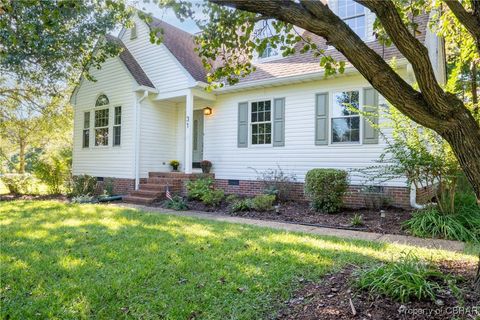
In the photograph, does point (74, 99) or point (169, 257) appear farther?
point (74, 99)

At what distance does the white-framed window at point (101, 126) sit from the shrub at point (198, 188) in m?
4.59

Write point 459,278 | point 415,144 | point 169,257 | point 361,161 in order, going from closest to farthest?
point 459,278 → point 169,257 → point 415,144 → point 361,161

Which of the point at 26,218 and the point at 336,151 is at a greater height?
the point at 336,151

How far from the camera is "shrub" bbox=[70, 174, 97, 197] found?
11516 millimetres

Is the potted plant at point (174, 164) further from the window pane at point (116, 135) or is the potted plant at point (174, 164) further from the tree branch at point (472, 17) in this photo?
the tree branch at point (472, 17)

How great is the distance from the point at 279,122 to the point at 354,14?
361cm

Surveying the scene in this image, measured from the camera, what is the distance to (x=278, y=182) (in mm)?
9531

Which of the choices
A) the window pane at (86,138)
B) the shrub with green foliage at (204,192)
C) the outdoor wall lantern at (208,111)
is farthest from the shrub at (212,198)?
the window pane at (86,138)

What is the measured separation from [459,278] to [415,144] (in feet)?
12.6

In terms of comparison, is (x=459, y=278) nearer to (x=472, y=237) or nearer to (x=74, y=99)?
(x=472, y=237)

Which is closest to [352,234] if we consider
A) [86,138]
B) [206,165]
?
[206,165]

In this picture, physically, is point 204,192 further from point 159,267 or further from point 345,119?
point 159,267

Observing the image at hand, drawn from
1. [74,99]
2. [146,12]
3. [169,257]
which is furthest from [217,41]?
[74,99]

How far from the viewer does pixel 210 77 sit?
14.2 ft
